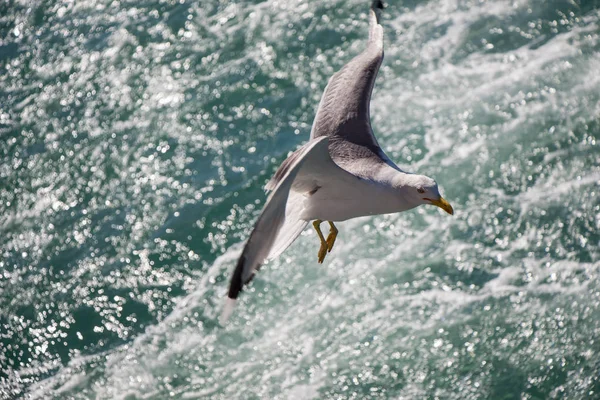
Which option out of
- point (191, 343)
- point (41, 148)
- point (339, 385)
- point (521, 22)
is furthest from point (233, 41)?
point (339, 385)

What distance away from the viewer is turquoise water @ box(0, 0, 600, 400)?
7.89 meters

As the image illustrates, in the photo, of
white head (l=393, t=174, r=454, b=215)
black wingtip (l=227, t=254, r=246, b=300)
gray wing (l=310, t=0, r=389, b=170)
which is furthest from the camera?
gray wing (l=310, t=0, r=389, b=170)

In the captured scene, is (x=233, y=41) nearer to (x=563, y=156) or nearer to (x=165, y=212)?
(x=165, y=212)

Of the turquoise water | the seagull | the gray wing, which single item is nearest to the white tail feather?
the seagull

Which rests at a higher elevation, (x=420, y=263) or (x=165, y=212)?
(x=165, y=212)

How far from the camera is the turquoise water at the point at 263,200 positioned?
7887 mm

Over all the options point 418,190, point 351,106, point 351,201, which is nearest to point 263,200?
point 351,106

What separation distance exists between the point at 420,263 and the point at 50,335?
4024mm

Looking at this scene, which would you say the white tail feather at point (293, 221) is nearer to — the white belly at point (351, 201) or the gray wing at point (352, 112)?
the white belly at point (351, 201)

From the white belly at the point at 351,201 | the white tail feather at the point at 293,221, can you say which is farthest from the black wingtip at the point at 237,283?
the white belly at the point at 351,201

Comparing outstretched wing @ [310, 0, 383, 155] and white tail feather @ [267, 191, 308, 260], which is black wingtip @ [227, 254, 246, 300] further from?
outstretched wing @ [310, 0, 383, 155]

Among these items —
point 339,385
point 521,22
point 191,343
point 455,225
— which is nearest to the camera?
point 339,385

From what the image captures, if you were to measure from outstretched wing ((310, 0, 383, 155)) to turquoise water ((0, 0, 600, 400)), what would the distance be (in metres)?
3.13

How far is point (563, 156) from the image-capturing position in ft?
30.0
